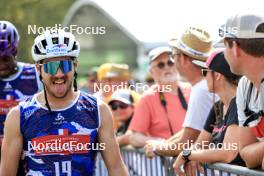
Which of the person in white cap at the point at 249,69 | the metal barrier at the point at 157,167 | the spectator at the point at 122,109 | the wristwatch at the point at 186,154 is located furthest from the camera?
the spectator at the point at 122,109

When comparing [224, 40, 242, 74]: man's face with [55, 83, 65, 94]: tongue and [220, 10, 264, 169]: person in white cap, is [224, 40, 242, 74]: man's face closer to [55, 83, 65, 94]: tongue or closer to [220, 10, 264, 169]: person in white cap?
[220, 10, 264, 169]: person in white cap

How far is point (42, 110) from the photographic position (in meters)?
5.97

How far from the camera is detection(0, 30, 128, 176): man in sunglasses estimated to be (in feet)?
19.3

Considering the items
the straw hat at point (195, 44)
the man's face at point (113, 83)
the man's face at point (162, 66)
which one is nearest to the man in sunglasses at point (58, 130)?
the straw hat at point (195, 44)

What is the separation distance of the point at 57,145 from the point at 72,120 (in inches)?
8.6

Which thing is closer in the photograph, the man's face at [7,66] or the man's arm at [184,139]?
the man's arm at [184,139]

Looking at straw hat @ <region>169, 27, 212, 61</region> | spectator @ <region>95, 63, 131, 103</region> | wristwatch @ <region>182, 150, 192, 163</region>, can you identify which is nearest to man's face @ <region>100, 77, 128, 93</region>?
spectator @ <region>95, 63, 131, 103</region>

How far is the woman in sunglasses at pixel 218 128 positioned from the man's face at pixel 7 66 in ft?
7.10

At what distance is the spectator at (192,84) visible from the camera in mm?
7254

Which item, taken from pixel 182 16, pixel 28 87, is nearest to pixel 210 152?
pixel 28 87

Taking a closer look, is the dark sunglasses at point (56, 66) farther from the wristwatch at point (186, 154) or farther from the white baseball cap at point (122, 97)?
the white baseball cap at point (122, 97)

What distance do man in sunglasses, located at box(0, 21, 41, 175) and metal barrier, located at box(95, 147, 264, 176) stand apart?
4.46 ft

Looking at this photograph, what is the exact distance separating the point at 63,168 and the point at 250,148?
138 cm

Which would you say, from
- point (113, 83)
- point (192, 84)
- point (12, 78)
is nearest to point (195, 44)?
point (192, 84)
